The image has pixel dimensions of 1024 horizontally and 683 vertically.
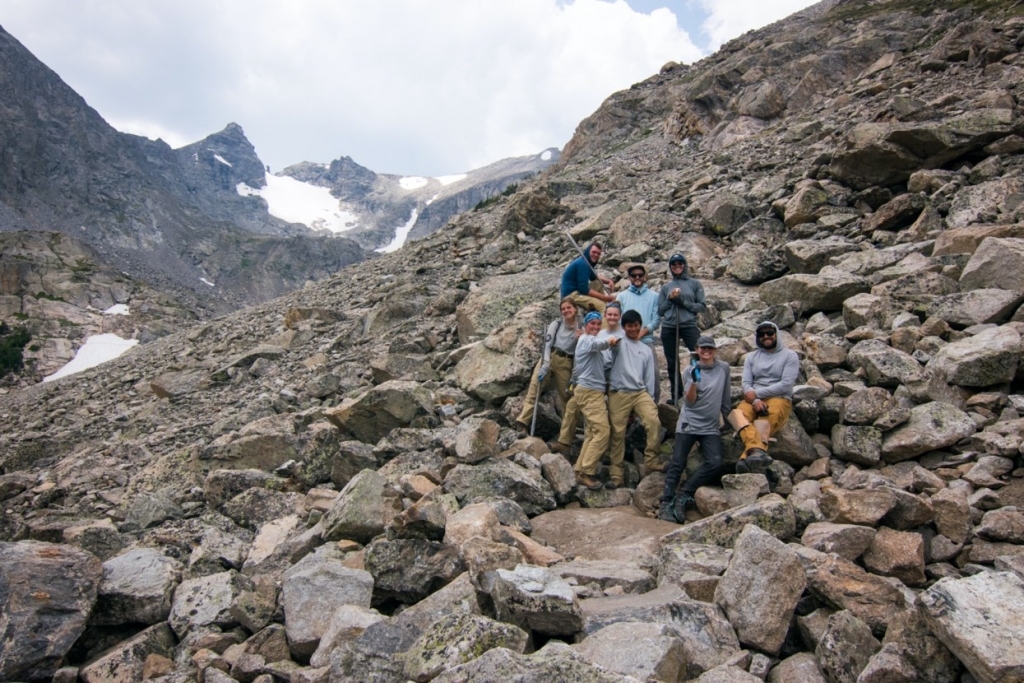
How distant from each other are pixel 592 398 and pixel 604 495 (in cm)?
134

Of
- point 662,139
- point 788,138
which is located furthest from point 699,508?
point 662,139

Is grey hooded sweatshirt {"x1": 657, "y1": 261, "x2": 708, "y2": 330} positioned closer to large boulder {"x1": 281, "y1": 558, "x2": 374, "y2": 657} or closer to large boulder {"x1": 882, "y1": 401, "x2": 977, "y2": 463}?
large boulder {"x1": 882, "y1": 401, "x2": 977, "y2": 463}

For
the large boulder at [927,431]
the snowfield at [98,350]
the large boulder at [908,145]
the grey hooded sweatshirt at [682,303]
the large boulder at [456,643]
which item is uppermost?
the snowfield at [98,350]

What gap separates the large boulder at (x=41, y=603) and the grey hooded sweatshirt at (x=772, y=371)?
25.4 feet

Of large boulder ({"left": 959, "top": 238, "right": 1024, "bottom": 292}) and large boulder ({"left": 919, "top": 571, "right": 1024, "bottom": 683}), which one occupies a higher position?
large boulder ({"left": 959, "top": 238, "right": 1024, "bottom": 292})

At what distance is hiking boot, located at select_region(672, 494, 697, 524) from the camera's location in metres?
7.17

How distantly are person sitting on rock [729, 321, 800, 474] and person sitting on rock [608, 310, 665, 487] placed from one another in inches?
45.3

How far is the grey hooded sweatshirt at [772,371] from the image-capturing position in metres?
7.54

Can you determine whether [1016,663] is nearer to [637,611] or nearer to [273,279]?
[637,611]

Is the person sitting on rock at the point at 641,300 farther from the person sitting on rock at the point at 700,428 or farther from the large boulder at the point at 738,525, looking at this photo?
the large boulder at the point at 738,525

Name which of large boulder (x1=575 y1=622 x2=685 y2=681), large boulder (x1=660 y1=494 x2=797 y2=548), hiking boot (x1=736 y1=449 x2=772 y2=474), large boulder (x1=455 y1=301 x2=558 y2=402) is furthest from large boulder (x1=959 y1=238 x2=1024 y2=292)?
large boulder (x1=575 y1=622 x2=685 y2=681)

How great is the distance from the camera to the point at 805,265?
1195 cm

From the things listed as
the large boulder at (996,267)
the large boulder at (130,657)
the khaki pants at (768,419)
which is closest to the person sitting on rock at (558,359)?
the khaki pants at (768,419)

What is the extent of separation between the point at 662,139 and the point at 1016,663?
3905cm
